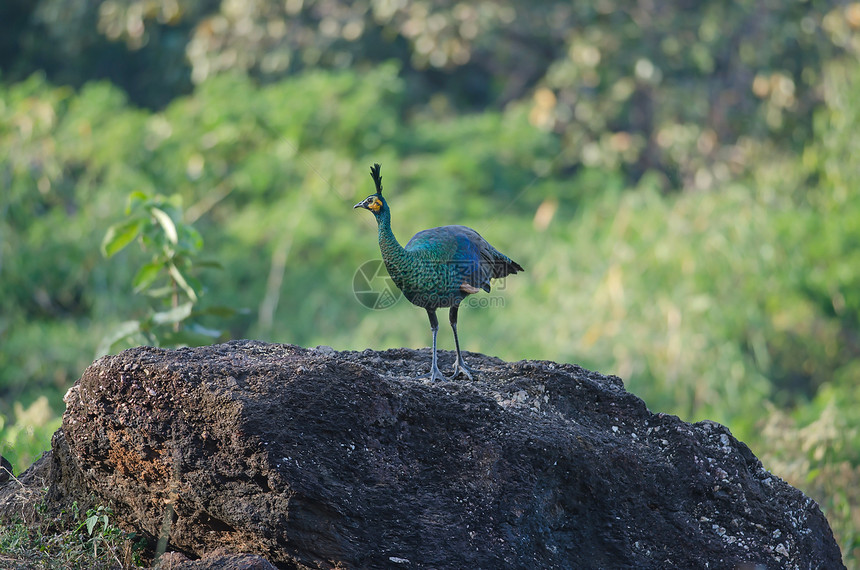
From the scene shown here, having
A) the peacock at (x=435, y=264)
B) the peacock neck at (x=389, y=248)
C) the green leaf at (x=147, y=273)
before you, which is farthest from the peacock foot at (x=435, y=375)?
the green leaf at (x=147, y=273)

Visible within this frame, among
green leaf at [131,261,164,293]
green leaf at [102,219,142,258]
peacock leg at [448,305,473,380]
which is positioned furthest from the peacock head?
green leaf at [102,219,142,258]

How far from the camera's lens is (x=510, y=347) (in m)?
9.67

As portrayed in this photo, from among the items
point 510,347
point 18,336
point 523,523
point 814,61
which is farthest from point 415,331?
point 814,61

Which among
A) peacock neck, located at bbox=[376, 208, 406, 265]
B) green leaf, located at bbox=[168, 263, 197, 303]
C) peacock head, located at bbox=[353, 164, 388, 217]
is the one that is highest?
green leaf, located at bbox=[168, 263, 197, 303]

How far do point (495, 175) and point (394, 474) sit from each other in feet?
32.0

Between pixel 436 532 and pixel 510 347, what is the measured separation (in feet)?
20.3

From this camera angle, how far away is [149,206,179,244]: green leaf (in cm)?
582

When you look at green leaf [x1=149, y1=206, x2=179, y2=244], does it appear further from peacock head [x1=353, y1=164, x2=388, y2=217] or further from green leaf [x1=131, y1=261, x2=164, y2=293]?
peacock head [x1=353, y1=164, x2=388, y2=217]

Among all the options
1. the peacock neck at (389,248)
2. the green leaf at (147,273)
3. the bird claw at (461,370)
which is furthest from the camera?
the green leaf at (147,273)

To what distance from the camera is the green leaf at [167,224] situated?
582 centimetres

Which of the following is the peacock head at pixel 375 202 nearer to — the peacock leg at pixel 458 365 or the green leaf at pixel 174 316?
the peacock leg at pixel 458 365

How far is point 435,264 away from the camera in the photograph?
436 centimetres

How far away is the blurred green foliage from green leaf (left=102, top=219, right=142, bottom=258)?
102 inches

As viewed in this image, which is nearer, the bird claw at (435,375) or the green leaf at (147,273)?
the bird claw at (435,375)
